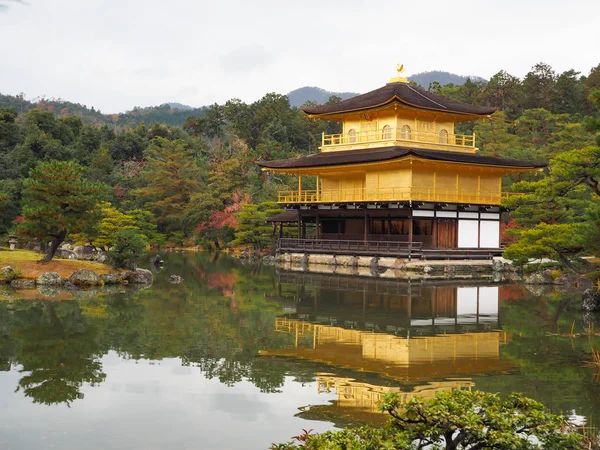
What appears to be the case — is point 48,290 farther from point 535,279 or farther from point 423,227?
point 423,227

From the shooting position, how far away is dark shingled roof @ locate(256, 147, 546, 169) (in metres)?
35.3

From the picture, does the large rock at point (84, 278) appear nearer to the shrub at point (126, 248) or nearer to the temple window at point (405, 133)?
the shrub at point (126, 248)

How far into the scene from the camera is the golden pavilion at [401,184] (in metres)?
35.7

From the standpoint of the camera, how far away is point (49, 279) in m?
24.3

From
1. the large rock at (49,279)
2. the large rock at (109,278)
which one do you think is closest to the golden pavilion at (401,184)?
the large rock at (109,278)

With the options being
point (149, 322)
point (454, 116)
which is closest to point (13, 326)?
point (149, 322)

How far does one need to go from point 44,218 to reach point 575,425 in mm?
20347

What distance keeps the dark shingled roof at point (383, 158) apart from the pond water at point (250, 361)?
45.3ft

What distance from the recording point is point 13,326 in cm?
1578

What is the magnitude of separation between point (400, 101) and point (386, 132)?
9.98ft

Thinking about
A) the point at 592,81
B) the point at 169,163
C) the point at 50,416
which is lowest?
the point at 50,416

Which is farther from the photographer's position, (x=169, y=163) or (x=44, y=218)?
(x=169, y=163)

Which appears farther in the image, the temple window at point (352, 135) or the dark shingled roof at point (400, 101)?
the temple window at point (352, 135)

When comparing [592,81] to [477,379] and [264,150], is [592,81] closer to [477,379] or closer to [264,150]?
[264,150]
